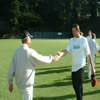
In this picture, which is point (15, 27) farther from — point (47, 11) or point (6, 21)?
point (47, 11)

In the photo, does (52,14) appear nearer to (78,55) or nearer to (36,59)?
(78,55)

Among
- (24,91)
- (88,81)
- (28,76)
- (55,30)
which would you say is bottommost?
(55,30)

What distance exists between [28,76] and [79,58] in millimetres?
1766

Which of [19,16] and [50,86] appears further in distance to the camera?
[19,16]

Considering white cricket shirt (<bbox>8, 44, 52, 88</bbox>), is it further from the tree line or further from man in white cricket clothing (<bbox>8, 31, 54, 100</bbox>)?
the tree line

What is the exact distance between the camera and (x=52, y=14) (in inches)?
2699

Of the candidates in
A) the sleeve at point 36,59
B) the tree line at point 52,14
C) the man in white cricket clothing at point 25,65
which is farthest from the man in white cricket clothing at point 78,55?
the tree line at point 52,14

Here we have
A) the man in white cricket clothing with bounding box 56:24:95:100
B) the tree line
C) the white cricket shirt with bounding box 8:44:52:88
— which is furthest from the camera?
the tree line

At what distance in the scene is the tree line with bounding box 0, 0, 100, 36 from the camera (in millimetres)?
64312

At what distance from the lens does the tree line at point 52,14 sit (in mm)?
64312

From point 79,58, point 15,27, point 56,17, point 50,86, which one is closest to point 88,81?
point 50,86

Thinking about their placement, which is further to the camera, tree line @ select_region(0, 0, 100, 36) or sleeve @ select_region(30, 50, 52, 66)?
tree line @ select_region(0, 0, 100, 36)

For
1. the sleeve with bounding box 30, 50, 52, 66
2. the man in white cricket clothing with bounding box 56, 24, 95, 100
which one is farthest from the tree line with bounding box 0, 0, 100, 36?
the sleeve with bounding box 30, 50, 52, 66

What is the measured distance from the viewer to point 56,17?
68.3m
